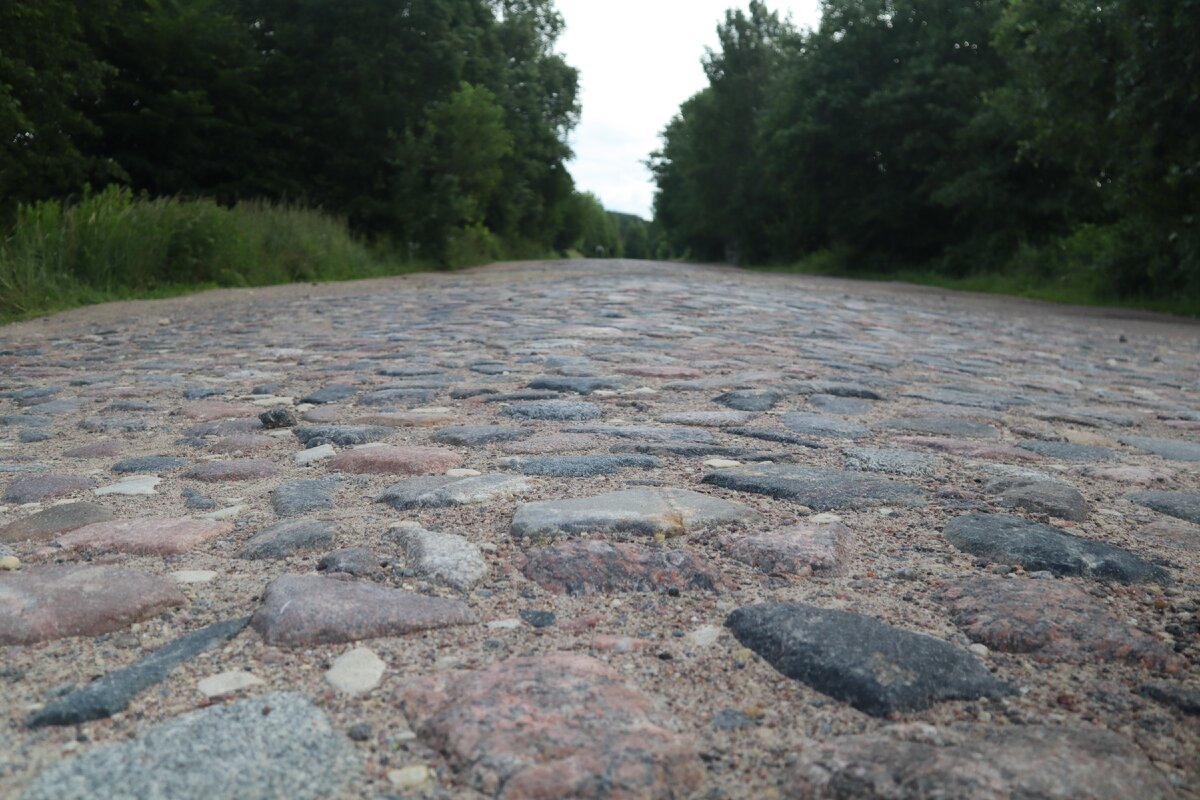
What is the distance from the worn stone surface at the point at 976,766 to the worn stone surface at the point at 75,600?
109 centimetres

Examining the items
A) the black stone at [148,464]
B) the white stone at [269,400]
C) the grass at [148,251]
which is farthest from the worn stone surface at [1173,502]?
the grass at [148,251]

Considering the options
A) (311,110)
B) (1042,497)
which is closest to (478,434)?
(1042,497)

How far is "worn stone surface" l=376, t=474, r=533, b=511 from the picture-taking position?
2281mm

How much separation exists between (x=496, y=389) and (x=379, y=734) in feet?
9.57

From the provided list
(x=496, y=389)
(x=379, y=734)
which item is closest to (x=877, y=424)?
(x=496, y=389)

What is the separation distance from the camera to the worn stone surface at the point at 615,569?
174 centimetres

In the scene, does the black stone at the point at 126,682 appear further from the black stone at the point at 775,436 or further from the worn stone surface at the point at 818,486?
the black stone at the point at 775,436

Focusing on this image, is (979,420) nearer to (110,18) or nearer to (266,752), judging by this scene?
(266,752)

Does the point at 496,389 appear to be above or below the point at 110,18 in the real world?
below

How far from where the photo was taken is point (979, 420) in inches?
145

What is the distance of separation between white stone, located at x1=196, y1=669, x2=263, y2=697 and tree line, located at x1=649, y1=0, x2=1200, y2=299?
11760 mm

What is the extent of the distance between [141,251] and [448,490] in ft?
30.2

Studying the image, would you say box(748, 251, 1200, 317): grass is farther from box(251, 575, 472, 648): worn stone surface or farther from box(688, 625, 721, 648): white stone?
box(251, 575, 472, 648): worn stone surface

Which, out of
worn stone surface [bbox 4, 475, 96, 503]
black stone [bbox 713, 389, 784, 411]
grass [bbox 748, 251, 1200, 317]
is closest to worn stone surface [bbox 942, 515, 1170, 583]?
black stone [bbox 713, 389, 784, 411]
